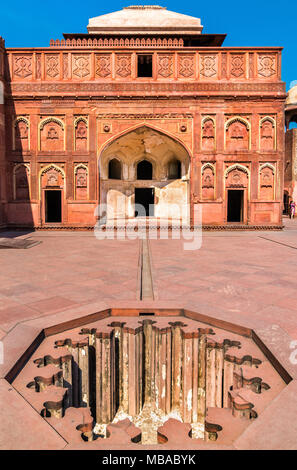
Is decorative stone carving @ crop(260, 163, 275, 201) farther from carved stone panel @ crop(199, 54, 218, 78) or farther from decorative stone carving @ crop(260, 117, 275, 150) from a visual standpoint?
carved stone panel @ crop(199, 54, 218, 78)

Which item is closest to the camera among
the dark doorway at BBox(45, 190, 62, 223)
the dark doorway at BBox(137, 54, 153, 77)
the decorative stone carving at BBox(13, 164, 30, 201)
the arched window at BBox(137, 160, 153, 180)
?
the decorative stone carving at BBox(13, 164, 30, 201)

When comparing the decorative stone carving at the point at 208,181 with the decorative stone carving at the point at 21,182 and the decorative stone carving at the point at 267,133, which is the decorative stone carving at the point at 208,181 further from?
the decorative stone carving at the point at 21,182

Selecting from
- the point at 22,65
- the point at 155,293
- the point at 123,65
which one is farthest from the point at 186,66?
the point at 155,293

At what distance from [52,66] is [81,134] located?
9.84ft

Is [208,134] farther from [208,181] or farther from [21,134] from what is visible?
[21,134]

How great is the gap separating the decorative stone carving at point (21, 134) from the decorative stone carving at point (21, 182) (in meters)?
0.79

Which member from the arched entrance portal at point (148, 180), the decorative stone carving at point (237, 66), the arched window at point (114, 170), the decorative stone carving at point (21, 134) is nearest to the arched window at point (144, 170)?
the arched entrance portal at point (148, 180)

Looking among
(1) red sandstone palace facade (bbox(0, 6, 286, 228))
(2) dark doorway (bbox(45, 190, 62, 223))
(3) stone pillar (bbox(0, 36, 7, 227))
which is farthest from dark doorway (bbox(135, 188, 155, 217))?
(3) stone pillar (bbox(0, 36, 7, 227))

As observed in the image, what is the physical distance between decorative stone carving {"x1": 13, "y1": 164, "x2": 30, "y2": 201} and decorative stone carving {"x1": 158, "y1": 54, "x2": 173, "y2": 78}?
6.86m

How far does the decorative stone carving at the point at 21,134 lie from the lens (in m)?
13.5

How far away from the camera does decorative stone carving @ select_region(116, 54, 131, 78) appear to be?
1348cm

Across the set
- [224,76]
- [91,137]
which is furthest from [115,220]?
[224,76]

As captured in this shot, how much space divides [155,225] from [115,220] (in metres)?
2.69

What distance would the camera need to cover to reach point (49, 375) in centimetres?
234
